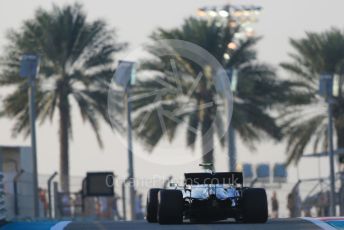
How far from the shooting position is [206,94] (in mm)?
52594

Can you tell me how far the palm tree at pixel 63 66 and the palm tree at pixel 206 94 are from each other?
1.54 meters

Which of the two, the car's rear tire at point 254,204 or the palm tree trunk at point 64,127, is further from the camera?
the palm tree trunk at point 64,127

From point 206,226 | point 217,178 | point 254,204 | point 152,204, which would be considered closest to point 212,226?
point 206,226

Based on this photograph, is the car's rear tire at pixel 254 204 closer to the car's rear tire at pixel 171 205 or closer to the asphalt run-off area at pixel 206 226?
the asphalt run-off area at pixel 206 226

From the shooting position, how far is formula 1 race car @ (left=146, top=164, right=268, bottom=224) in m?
21.0

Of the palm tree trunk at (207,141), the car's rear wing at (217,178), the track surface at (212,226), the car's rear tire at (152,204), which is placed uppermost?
the palm tree trunk at (207,141)

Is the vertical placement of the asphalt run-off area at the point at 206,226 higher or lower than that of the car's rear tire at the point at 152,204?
lower

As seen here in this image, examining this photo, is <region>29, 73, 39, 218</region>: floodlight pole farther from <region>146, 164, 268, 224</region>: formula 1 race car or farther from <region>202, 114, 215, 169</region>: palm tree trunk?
<region>202, 114, 215, 169</region>: palm tree trunk

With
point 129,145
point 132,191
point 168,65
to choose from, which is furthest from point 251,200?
point 168,65

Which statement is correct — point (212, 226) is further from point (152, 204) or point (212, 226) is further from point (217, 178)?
point (152, 204)

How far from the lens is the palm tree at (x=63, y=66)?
164ft

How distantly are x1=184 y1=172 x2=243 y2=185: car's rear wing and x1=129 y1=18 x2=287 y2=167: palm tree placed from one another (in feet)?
93.1

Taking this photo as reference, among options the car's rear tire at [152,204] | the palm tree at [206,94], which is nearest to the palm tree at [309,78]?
the palm tree at [206,94]

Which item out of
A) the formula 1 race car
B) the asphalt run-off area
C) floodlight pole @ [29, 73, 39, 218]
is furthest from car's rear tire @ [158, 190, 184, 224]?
floodlight pole @ [29, 73, 39, 218]
